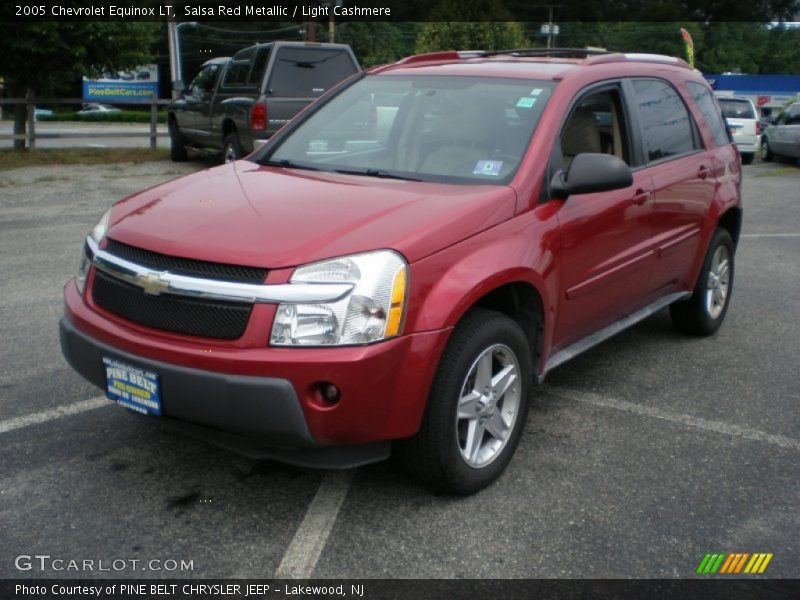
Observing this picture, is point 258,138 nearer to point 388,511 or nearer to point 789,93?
point 388,511

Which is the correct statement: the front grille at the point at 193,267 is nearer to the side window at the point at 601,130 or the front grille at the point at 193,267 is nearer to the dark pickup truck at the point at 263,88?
the side window at the point at 601,130

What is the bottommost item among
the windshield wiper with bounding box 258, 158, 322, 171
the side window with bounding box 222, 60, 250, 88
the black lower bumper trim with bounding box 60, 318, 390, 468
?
the black lower bumper trim with bounding box 60, 318, 390, 468

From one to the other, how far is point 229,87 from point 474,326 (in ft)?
38.8

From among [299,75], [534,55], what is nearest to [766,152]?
[299,75]

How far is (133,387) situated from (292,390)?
0.69 metres

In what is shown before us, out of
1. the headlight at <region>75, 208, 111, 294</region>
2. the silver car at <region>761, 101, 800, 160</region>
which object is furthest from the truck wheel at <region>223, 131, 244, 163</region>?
the silver car at <region>761, 101, 800, 160</region>

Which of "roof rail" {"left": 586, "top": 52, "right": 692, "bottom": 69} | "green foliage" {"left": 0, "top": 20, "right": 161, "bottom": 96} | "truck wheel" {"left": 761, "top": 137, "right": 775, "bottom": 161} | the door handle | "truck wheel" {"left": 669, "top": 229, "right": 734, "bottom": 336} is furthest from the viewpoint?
"truck wheel" {"left": 761, "top": 137, "right": 775, "bottom": 161}

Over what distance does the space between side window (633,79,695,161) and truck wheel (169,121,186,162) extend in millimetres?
13183

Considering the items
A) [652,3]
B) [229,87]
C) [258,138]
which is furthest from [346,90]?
[652,3]

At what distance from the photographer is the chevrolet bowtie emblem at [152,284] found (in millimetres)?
3328

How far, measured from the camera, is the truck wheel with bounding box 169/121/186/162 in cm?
1736

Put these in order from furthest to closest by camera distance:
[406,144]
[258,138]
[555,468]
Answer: [258,138] < [406,144] < [555,468]

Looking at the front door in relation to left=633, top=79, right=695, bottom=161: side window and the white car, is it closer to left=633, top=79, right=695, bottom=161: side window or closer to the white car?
left=633, top=79, right=695, bottom=161: side window

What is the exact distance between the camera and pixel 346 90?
16.9 feet
